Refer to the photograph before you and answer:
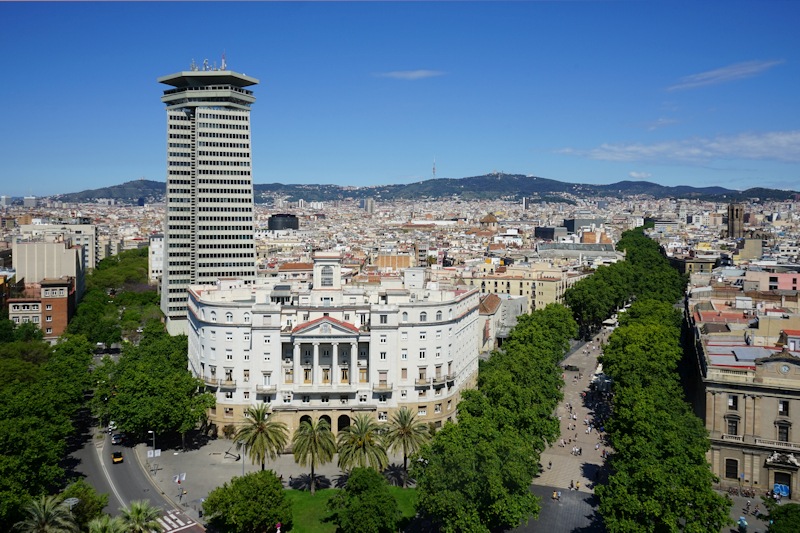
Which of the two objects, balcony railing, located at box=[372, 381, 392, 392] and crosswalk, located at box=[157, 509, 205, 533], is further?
balcony railing, located at box=[372, 381, 392, 392]

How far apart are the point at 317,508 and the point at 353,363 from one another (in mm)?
17792

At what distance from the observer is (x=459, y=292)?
264 ft

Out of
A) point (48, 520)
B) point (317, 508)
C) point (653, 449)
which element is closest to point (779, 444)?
point (653, 449)

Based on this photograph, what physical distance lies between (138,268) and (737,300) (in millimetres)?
143515

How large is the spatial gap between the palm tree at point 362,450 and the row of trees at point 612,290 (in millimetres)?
71824

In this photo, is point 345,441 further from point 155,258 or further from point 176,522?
point 155,258

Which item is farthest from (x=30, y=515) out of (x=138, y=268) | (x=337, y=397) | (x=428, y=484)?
(x=138, y=268)

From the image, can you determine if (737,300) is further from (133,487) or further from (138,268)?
(138,268)

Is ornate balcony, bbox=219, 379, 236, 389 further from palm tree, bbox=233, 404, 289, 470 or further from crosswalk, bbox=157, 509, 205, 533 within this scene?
crosswalk, bbox=157, 509, 205, 533

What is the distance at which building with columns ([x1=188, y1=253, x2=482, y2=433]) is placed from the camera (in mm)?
68000

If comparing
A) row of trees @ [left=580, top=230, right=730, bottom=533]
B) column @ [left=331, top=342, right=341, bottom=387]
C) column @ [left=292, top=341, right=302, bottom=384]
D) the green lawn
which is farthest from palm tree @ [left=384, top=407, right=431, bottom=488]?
row of trees @ [left=580, top=230, right=730, bottom=533]

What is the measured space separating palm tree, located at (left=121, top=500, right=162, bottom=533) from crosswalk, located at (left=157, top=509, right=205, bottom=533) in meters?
5.39

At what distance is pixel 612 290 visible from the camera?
129375 millimetres

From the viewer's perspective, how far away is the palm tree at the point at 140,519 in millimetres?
42094
